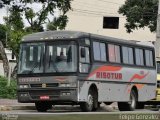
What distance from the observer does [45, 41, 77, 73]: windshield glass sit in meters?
19.1

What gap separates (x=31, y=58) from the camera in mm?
19766

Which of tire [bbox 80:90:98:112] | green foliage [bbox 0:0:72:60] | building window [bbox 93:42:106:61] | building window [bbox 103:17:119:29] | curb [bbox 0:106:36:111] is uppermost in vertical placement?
building window [bbox 103:17:119:29]

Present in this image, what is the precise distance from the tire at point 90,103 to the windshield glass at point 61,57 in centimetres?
132

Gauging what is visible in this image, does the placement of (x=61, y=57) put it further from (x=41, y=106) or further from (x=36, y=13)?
(x=36, y=13)

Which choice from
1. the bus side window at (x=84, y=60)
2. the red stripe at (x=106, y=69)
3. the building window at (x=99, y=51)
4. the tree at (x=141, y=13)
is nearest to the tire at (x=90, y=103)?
the red stripe at (x=106, y=69)

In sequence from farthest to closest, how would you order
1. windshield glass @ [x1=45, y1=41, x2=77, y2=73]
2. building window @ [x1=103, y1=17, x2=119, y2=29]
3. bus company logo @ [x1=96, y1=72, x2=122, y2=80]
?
1. building window @ [x1=103, y1=17, x2=119, y2=29]
2. bus company logo @ [x1=96, y1=72, x2=122, y2=80]
3. windshield glass @ [x1=45, y1=41, x2=77, y2=73]

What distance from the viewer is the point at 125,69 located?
22.2 metres

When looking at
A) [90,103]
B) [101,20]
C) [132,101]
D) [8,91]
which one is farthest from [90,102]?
[101,20]

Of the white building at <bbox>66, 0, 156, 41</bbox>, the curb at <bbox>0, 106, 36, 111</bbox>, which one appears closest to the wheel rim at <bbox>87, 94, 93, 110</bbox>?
the curb at <bbox>0, 106, 36, 111</bbox>

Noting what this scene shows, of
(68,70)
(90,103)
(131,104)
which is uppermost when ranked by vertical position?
(68,70)

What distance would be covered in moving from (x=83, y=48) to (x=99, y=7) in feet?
146

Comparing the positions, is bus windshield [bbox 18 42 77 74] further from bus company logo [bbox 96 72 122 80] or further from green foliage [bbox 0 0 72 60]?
green foliage [bbox 0 0 72 60]

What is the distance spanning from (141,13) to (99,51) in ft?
58.8

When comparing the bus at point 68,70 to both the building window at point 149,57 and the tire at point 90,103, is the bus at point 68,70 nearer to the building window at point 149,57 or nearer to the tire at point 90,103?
the tire at point 90,103
